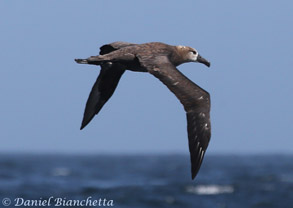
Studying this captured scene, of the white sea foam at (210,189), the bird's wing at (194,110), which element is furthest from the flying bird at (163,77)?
the white sea foam at (210,189)

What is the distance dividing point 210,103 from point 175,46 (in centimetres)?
301

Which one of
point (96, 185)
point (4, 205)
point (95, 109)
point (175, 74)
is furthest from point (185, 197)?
point (175, 74)

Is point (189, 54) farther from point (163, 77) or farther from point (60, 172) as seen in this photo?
point (60, 172)

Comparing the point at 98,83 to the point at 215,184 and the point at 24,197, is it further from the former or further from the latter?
the point at 215,184

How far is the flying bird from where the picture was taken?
14.1 metres

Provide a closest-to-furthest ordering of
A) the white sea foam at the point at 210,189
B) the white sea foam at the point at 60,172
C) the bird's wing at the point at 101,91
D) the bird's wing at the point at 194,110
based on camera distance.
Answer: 1. the bird's wing at the point at 194,110
2. the bird's wing at the point at 101,91
3. the white sea foam at the point at 210,189
4. the white sea foam at the point at 60,172

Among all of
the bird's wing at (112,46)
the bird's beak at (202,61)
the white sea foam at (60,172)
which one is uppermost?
the white sea foam at (60,172)

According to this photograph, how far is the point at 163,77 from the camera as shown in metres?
14.6

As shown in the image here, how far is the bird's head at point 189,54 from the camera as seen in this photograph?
16859mm

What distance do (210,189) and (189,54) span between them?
33966mm

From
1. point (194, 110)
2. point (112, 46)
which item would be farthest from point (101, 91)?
point (194, 110)

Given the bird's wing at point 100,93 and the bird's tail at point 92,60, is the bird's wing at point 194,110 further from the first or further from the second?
the bird's wing at point 100,93

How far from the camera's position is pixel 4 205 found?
36.3 metres

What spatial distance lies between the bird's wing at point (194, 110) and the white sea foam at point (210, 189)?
106 feet
